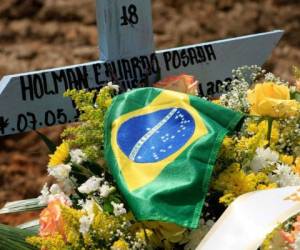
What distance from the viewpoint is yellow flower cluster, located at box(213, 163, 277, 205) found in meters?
1.23

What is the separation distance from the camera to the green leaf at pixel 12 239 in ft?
4.43

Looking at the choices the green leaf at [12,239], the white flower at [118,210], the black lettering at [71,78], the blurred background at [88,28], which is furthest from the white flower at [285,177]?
the blurred background at [88,28]

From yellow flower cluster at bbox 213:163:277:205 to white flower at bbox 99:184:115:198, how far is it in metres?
0.15

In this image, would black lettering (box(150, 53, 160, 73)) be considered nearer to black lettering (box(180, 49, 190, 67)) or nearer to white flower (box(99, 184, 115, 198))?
black lettering (box(180, 49, 190, 67))

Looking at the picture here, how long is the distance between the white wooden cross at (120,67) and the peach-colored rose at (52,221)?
0.56 meters

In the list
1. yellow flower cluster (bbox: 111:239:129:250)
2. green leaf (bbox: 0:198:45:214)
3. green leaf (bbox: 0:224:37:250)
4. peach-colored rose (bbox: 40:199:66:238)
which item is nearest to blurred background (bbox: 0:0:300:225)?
green leaf (bbox: 0:198:45:214)

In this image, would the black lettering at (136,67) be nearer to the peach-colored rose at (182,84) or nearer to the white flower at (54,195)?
the peach-colored rose at (182,84)

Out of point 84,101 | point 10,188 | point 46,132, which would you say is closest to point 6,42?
point 46,132

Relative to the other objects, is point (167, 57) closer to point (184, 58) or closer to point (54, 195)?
point (184, 58)

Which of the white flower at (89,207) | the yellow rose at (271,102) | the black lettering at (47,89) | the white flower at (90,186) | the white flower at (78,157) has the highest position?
the yellow rose at (271,102)

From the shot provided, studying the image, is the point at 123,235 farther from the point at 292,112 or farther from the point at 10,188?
the point at 10,188

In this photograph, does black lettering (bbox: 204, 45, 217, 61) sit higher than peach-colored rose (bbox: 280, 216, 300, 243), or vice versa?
peach-colored rose (bbox: 280, 216, 300, 243)

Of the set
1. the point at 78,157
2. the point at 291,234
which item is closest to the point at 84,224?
the point at 78,157

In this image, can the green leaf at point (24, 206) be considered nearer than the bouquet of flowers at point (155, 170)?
No
